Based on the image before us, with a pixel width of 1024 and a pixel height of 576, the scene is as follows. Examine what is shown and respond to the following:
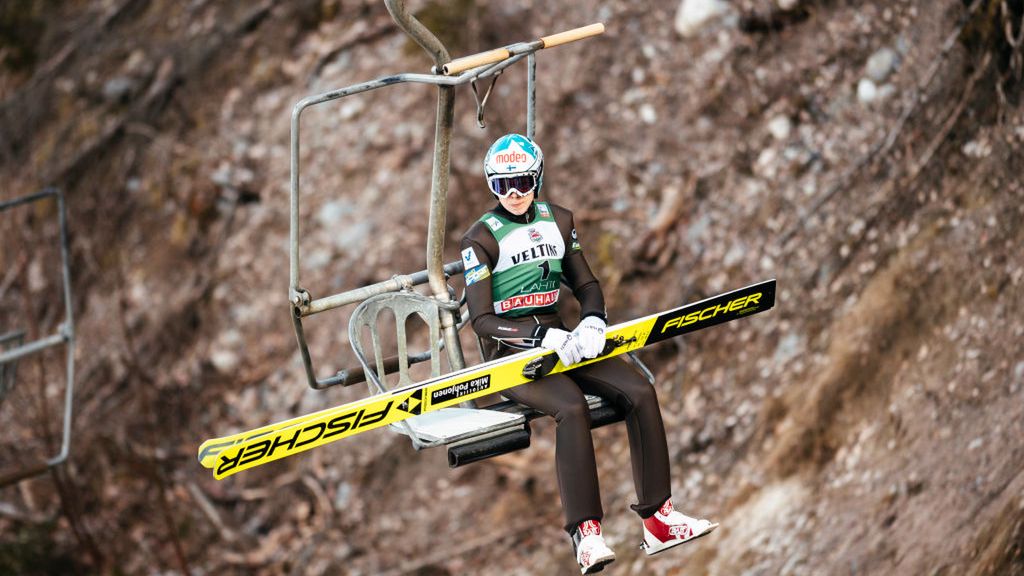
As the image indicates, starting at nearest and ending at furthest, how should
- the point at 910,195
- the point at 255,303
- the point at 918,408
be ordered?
the point at 918,408 → the point at 910,195 → the point at 255,303

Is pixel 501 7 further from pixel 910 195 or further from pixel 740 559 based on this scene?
pixel 740 559

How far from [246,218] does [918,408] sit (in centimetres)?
792

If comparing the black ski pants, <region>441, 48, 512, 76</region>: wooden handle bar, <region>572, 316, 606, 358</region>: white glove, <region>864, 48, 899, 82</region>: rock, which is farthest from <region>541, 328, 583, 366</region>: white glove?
<region>864, 48, 899, 82</region>: rock

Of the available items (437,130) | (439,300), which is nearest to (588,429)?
(439,300)

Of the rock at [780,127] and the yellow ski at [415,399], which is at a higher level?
the rock at [780,127]

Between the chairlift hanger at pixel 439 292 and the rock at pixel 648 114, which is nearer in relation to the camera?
the chairlift hanger at pixel 439 292

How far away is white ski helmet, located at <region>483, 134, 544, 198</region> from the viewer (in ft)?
18.2

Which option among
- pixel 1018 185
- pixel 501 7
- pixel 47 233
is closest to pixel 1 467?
pixel 47 233

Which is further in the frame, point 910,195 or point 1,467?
point 1,467

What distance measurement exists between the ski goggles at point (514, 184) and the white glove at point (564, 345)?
66cm

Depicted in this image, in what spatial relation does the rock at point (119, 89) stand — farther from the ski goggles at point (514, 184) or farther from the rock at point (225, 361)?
the ski goggles at point (514, 184)

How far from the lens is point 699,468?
1043cm

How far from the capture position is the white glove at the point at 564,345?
5.47 metres

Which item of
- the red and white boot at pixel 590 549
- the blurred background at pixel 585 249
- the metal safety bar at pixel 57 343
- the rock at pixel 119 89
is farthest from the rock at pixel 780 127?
the rock at pixel 119 89
